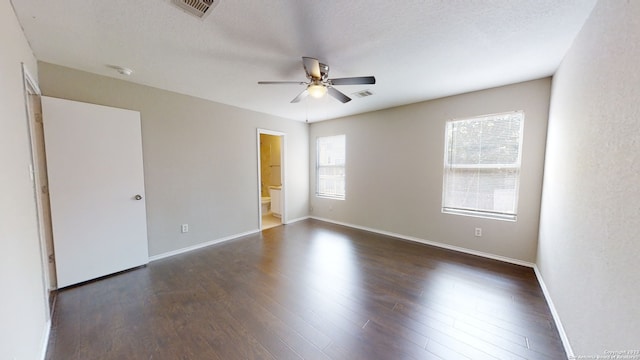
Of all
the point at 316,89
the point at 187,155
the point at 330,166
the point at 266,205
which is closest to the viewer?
the point at 316,89

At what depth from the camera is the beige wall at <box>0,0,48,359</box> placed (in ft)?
3.55

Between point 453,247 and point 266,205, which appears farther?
point 266,205

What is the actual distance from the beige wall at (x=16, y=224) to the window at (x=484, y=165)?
4.33 m

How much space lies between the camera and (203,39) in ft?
6.14

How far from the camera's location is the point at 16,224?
4.16 feet

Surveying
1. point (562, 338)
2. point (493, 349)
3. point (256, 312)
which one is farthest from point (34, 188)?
point (562, 338)

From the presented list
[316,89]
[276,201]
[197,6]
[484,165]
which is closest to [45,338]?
[197,6]

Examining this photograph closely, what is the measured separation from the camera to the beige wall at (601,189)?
1.01 meters

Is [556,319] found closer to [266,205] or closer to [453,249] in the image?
[453,249]

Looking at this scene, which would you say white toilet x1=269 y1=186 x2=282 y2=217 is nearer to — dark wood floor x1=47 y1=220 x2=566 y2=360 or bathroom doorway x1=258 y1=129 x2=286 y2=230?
bathroom doorway x1=258 y1=129 x2=286 y2=230

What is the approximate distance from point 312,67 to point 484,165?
2.83 meters

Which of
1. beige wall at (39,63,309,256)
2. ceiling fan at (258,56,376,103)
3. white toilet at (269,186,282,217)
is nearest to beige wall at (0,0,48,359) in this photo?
beige wall at (39,63,309,256)

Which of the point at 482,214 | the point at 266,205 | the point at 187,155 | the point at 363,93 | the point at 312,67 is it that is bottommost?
the point at 266,205

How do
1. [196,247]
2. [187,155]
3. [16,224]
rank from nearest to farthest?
[16,224], [187,155], [196,247]
